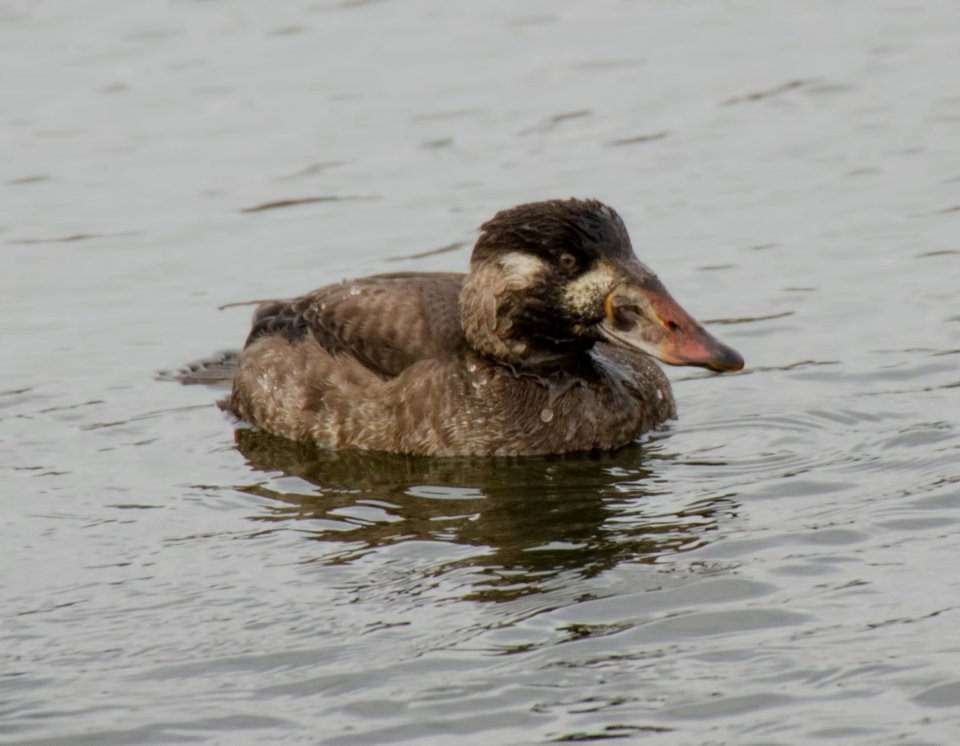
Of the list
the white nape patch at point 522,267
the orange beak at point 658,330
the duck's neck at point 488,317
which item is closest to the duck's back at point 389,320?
the duck's neck at point 488,317

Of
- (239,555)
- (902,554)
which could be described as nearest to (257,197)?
(239,555)

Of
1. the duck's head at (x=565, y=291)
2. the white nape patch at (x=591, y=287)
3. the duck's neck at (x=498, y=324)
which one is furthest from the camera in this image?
the duck's neck at (x=498, y=324)

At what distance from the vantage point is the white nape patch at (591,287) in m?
9.44

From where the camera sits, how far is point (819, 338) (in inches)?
425

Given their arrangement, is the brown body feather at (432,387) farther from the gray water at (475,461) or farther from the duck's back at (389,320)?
the gray water at (475,461)

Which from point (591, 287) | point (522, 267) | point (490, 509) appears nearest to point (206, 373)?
point (522, 267)

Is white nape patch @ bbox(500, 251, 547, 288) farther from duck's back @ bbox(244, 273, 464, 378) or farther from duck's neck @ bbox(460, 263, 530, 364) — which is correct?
duck's back @ bbox(244, 273, 464, 378)

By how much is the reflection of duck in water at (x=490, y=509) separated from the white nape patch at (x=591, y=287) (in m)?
0.70

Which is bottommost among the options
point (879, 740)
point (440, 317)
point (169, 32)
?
point (879, 740)

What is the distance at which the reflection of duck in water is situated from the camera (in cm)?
809

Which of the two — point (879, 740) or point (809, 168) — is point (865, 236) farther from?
point (879, 740)

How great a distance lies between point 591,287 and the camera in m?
9.48

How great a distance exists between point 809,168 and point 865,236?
1.40 m

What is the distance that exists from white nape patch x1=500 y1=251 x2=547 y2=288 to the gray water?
0.85 meters
